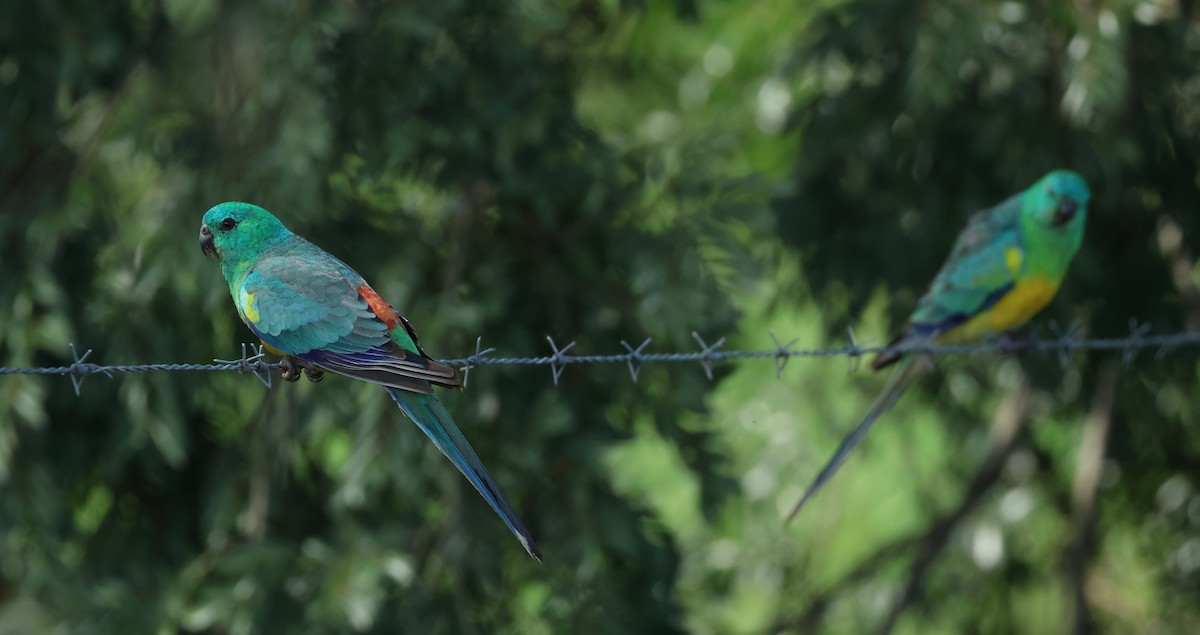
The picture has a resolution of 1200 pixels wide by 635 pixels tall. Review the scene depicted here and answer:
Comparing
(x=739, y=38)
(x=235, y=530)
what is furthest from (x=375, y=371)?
(x=739, y=38)

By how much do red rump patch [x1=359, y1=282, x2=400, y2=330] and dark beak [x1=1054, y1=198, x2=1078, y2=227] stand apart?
2.64 m

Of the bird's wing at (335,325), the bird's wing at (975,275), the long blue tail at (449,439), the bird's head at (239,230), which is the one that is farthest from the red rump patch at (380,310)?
the bird's wing at (975,275)

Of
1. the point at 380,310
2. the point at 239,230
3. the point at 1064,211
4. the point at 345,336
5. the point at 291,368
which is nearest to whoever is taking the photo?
the point at 345,336

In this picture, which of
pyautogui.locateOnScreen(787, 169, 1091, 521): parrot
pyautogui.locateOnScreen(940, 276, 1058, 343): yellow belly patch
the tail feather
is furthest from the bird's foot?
pyautogui.locateOnScreen(940, 276, 1058, 343): yellow belly patch

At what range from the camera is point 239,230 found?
381 centimetres

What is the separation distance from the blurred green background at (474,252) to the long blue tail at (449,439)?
1.52m

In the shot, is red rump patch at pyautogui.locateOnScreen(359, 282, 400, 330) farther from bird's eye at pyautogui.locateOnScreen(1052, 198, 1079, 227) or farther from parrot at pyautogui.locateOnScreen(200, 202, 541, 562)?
bird's eye at pyautogui.locateOnScreen(1052, 198, 1079, 227)

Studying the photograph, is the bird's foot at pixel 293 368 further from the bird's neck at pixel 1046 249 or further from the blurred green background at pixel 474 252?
the bird's neck at pixel 1046 249

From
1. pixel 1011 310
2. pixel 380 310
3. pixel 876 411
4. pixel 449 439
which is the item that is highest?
pixel 380 310

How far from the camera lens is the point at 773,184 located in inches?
201

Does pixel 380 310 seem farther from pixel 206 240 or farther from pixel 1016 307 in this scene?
pixel 1016 307

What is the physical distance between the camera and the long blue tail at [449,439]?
10.6ft

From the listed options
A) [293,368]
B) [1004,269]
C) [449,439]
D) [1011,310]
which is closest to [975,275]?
[1004,269]

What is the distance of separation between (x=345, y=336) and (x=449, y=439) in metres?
0.35
